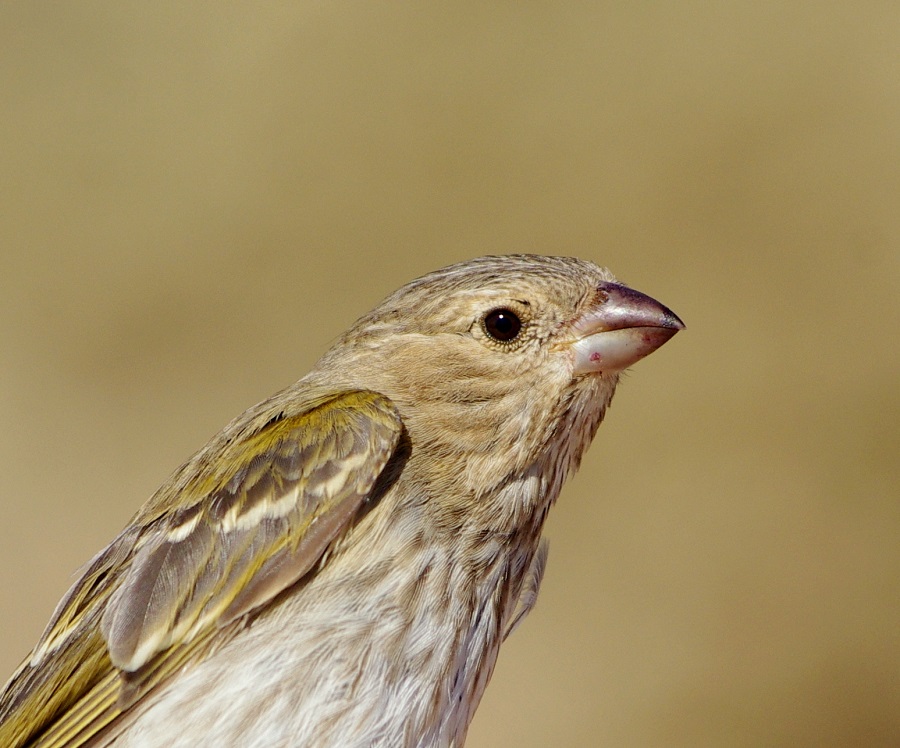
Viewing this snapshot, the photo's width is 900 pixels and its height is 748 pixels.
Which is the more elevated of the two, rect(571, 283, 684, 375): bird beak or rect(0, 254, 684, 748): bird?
rect(571, 283, 684, 375): bird beak

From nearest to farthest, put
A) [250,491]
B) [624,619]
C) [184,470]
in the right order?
[250,491]
[184,470]
[624,619]

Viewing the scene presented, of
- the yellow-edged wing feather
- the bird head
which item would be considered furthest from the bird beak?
the yellow-edged wing feather

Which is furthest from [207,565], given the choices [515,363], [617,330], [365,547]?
[617,330]

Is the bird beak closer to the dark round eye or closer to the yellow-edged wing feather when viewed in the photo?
the dark round eye

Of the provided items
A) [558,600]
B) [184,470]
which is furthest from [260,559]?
[558,600]

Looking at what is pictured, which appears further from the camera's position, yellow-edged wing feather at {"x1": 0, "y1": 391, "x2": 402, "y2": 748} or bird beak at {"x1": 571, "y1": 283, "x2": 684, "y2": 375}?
bird beak at {"x1": 571, "y1": 283, "x2": 684, "y2": 375}

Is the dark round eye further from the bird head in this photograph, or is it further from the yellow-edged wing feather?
the yellow-edged wing feather

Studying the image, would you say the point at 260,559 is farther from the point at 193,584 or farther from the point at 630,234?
the point at 630,234
